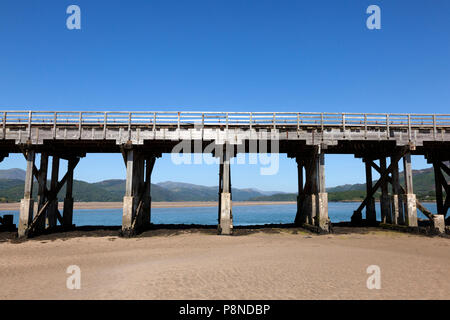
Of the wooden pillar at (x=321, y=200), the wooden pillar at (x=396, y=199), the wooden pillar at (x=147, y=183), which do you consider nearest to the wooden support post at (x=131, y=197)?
the wooden pillar at (x=147, y=183)

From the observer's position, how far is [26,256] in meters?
14.1

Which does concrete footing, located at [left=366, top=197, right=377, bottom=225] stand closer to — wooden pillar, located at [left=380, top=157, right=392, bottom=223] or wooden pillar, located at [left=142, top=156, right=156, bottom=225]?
wooden pillar, located at [left=380, top=157, right=392, bottom=223]

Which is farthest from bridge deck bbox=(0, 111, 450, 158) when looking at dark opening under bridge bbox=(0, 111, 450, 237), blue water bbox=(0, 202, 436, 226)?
blue water bbox=(0, 202, 436, 226)

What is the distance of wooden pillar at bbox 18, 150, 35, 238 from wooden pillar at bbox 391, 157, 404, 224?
24687mm

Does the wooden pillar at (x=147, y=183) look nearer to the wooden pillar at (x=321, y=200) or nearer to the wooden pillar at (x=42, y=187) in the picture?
the wooden pillar at (x=42, y=187)

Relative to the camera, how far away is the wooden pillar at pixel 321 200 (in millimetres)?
19625

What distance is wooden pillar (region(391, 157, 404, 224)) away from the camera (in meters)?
21.3

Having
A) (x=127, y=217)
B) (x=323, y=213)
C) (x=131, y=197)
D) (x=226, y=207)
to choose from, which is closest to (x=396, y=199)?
(x=323, y=213)

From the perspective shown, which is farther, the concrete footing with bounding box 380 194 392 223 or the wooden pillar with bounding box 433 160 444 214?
the wooden pillar with bounding box 433 160 444 214

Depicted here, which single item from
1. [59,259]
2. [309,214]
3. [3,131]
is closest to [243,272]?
[59,259]

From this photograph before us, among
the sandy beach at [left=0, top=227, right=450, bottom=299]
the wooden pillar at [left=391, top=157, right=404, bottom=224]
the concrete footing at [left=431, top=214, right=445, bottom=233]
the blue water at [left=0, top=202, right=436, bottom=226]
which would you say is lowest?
the blue water at [left=0, top=202, right=436, bottom=226]

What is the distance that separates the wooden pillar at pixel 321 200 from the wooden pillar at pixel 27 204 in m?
18.7
